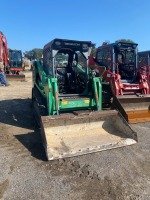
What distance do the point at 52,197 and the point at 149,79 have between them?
8.52 meters

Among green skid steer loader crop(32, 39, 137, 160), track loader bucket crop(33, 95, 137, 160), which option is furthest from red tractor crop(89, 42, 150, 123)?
track loader bucket crop(33, 95, 137, 160)

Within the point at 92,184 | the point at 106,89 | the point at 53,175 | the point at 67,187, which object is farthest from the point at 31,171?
the point at 106,89

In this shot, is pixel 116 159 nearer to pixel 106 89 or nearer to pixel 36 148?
pixel 36 148

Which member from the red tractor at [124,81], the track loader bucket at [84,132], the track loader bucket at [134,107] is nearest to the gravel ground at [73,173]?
the track loader bucket at [84,132]

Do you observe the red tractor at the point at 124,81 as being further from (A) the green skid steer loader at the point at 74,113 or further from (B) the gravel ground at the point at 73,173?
(B) the gravel ground at the point at 73,173

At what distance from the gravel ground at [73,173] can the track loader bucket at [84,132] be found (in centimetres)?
16

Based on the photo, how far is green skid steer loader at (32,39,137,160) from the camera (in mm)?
4998

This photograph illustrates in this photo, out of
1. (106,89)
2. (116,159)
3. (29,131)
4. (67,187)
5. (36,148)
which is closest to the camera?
(67,187)

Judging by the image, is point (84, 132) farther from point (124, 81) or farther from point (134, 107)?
point (124, 81)

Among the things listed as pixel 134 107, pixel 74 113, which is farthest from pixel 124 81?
pixel 74 113

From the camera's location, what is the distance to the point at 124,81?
865cm

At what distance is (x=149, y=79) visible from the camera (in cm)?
1073

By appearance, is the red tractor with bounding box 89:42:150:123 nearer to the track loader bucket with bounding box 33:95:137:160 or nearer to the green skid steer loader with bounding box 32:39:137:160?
the green skid steer loader with bounding box 32:39:137:160

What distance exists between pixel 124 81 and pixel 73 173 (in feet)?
17.3
